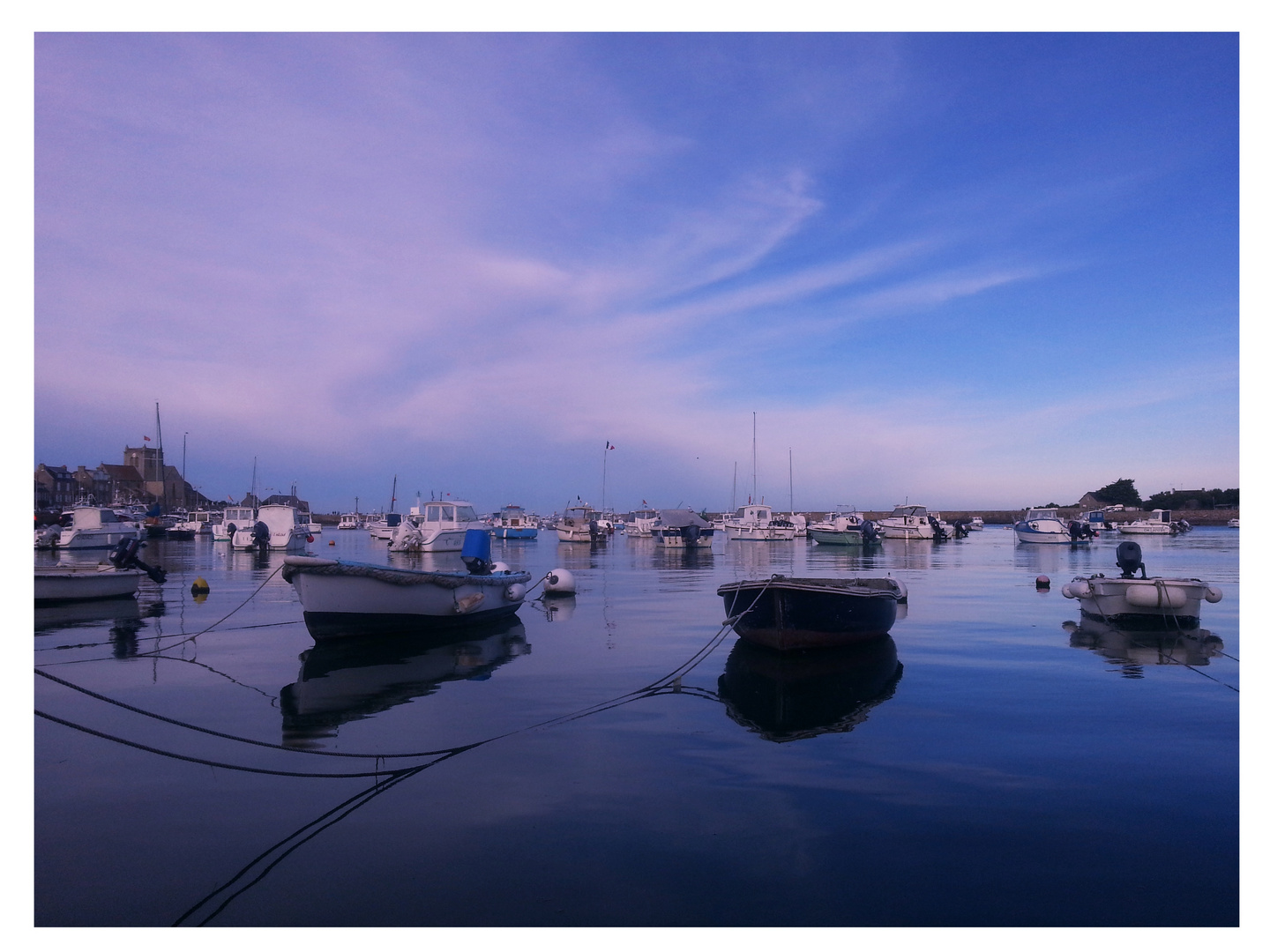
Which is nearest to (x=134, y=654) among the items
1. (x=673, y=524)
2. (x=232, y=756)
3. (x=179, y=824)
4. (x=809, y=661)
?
(x=232, y=756)

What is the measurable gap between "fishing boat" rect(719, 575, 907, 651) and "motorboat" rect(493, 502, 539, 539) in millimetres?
73506

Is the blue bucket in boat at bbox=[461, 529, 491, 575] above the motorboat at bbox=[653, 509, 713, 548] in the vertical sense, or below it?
above

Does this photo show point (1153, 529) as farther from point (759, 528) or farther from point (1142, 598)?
point (1142, 598)

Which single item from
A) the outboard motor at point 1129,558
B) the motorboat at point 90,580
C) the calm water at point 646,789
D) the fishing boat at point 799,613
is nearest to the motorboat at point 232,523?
the motorboat at point 90,580

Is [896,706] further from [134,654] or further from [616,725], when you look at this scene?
[134,654]

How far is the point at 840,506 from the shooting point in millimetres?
88500

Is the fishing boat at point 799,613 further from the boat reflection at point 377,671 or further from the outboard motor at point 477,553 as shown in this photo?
the outboard motor at point 477,553

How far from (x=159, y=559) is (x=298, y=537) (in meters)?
14.6

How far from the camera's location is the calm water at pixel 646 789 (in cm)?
561

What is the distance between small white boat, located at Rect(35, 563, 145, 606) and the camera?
22.5m

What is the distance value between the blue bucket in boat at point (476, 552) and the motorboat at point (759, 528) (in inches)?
2330

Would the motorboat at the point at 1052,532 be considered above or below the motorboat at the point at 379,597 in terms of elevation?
below

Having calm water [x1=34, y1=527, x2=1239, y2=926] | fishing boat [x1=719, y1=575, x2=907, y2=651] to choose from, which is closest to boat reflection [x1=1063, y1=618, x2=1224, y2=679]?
calm water [x1=34, y1=527, x2=1239, y2=926]

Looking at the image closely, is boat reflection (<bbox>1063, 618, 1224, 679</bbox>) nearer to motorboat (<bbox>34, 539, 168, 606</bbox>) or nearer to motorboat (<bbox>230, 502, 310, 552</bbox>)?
motorboat (<bbox>34, 539, 168, 606</bbox>)
